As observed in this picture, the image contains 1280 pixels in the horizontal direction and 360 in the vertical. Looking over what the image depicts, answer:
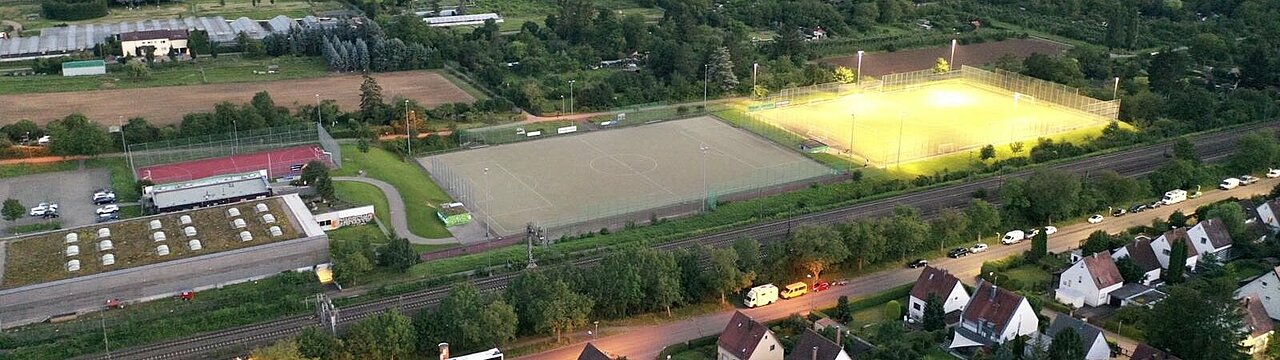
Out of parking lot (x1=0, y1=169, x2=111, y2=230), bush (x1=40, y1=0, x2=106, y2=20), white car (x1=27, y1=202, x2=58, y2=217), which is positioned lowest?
parking lot (x1=0, y1=169, x2=111, y2=230)

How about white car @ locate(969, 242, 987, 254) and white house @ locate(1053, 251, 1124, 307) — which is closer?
white house @ locate(1053, 251, 1124, 307)

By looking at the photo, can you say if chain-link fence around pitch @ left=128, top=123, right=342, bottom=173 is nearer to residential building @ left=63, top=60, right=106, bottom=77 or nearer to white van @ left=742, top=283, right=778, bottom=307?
residential building @ left=63, top=60, right=106, bottom=77

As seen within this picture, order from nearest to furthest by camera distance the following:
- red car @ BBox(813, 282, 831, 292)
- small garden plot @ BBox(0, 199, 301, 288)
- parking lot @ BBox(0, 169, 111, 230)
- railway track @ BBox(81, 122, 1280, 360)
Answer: railway track @ BBox(81, 122, 1280, 360) < small garden plot @ BBox(0, 199, 301, 288) < red car @ BBox(813, 282, 831, 292) < parking lot @ BBox(0, 169, 111, 230)

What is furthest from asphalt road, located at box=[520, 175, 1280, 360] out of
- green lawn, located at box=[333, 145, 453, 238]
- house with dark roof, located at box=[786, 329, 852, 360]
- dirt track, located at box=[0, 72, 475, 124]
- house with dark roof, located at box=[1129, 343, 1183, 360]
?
dirt track, located at box=[0, 72, 475, 124]

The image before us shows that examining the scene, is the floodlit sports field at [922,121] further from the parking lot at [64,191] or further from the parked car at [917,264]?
the parking lot at [64,191]

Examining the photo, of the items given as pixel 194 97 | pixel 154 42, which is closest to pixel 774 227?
pixel 194 97

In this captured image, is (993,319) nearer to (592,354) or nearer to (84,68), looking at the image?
(592,354)
